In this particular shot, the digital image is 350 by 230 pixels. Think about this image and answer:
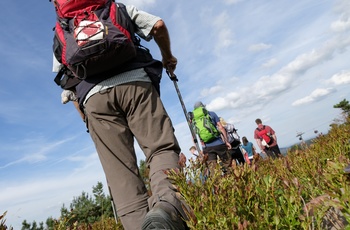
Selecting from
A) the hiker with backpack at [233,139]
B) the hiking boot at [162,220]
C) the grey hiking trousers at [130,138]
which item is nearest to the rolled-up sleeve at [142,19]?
the grey hiking trousers at [130,138]

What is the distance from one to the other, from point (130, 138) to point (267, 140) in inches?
367

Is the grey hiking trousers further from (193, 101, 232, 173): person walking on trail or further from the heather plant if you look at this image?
(193, 101, 232, 173): person walking on trail

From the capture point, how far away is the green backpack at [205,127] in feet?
23.9

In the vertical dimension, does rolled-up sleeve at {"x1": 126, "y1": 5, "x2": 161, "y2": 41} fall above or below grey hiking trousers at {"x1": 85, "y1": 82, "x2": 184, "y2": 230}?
above

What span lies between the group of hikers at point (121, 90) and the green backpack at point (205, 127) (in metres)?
4.75

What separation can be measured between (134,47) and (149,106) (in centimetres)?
51

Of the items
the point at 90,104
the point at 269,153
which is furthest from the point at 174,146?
the point at 269,153

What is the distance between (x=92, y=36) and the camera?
90.2 inches

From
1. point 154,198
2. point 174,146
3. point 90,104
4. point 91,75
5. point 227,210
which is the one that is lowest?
point 227,210

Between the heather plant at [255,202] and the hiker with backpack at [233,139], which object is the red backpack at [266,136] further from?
the heather plant at [255,202]

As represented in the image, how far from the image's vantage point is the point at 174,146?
2422mm

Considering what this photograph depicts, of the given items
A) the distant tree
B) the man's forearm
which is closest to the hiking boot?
the man's forearm

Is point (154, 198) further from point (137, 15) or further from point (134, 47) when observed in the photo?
point (137, 15)

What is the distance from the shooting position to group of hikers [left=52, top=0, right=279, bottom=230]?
2334 millimetres
